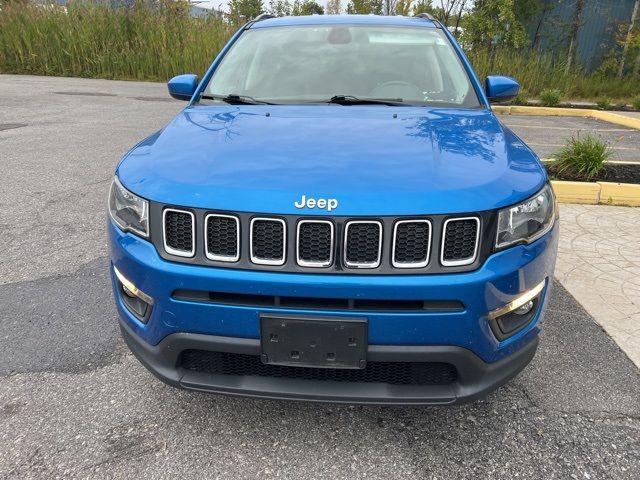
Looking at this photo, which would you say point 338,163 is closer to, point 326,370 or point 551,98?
point 326,370

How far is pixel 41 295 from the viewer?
3141 millimetres

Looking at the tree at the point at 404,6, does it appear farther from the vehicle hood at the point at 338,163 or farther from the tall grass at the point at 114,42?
the vehicle hood at the point at 338,163

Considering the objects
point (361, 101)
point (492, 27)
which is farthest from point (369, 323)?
point (492, 27)

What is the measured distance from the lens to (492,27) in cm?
1429

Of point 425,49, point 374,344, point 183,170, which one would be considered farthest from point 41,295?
point 425,49

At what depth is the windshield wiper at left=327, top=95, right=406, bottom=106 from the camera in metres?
2.72

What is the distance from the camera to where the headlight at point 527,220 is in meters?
1.76

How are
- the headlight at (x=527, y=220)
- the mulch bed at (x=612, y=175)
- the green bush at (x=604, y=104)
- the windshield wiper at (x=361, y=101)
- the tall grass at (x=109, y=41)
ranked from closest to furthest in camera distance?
the headlight at (x=527, y=220)
the windshield wiper at (x=361, y=101)
the mulch bed at (x=612, y=175)
the green bush at (x=604, y=104)
the tall grass at (x=109, y=41)

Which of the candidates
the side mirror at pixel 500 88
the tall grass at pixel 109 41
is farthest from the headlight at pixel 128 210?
the tall grass at pixel 109 41

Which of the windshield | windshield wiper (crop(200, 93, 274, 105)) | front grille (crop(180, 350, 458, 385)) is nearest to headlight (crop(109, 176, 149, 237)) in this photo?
front grille (crop(180, 350, 458, 385))

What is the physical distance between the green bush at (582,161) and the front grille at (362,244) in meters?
4.60

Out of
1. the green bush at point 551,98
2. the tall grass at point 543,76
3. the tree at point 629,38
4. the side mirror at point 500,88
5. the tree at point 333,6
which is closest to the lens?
the side mirror at point 500,88

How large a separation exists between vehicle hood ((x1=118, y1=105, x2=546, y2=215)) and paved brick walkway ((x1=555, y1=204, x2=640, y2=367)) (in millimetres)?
1420

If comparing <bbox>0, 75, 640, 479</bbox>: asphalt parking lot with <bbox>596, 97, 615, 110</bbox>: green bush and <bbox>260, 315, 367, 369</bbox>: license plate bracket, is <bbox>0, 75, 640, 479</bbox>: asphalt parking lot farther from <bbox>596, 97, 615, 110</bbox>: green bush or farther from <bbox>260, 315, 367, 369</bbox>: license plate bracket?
<bbox>596, 97, 615, 110</bbox>: green bush
